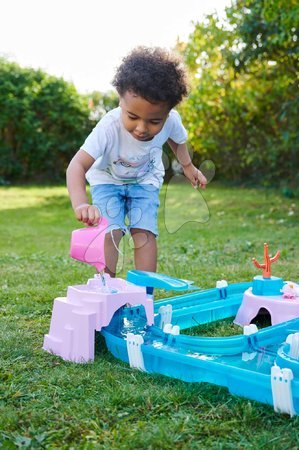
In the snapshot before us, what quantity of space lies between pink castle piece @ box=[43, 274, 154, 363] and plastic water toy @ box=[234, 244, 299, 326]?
0.51m

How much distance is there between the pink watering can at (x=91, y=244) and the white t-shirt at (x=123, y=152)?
14.7 inches

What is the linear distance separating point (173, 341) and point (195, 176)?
100cm

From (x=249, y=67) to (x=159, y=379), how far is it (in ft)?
21.4

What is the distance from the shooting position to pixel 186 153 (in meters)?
2.95

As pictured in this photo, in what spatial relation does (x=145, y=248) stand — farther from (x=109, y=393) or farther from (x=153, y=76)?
(x=109, y=393)

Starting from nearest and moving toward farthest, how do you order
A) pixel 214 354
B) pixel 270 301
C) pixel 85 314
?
pixel 214 354 < pixel 85 314 < pixel 270 301

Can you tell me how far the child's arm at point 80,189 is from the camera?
225 centimetres

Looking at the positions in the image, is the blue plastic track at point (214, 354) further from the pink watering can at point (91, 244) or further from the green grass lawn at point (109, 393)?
the pink watering can at point (91, 244)

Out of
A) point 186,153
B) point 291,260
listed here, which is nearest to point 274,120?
point 291,260

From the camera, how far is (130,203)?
9.50 feet

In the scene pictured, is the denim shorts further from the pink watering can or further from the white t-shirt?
the pink watering can

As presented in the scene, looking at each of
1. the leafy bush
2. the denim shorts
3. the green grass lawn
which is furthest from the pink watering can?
the leafy bush

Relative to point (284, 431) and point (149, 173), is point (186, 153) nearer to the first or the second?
point (149, 173)

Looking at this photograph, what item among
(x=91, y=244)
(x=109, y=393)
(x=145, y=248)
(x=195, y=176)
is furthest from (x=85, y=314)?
(x=195, y=176)
